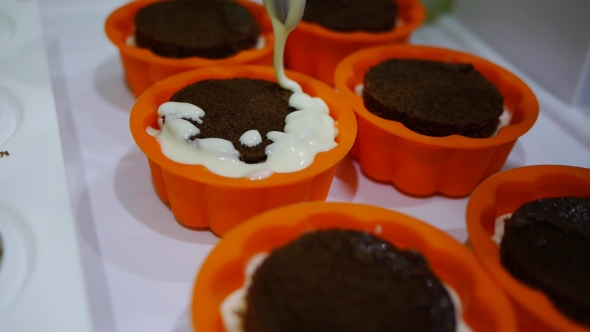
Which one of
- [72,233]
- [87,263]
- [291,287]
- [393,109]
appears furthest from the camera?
[393,109]

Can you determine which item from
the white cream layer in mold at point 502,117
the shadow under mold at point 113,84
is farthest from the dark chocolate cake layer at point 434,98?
the shadow under mold at point 113,84

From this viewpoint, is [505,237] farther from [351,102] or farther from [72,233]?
[72,233]

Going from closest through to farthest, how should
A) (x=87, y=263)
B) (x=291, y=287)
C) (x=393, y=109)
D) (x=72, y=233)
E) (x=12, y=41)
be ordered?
1. (x=291, y=287)
2. (x=72, y=233)
3. (x=87, y=263)
4. (x=393, y=109)
5. (x=12, y=41)

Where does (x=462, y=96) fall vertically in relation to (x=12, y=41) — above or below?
above

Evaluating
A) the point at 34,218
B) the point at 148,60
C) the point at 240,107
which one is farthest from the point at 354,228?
the point at 148,60

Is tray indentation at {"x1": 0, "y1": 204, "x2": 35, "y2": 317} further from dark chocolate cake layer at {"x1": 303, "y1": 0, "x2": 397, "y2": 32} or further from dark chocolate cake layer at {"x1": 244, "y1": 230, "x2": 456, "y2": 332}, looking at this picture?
dark chocolate cake layer at {"x1": 303, "y1": 0, "x2": 397, "y2": 32}

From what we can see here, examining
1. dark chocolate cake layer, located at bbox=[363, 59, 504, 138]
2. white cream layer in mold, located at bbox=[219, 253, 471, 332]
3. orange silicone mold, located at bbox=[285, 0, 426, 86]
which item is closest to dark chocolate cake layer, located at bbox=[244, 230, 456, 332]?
white cream layer in mold, located at bbox=[219, 253, 471, 332]

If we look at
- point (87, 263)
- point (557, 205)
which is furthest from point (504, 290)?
point (87, 263)

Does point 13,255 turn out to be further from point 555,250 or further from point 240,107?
point 555,250
